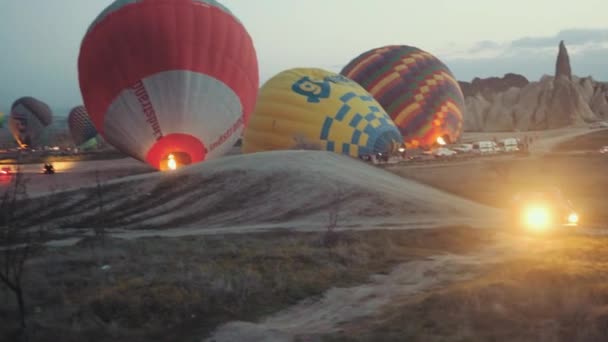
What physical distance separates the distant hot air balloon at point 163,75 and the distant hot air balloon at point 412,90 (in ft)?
63.5

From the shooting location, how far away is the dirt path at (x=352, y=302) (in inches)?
337

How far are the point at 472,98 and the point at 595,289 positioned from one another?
371ft

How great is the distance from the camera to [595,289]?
8.92m

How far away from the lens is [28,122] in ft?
280

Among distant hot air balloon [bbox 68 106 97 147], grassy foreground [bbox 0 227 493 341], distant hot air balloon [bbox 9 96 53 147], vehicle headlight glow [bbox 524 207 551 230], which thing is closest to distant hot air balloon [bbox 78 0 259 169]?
grassy foreground [bbox 0 227 493 341]

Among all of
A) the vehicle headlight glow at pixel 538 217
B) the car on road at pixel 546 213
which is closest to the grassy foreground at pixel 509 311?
the car on road at pixel 546 213

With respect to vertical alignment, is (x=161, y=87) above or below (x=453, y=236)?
above

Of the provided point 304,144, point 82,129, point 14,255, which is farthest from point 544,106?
point 14,255

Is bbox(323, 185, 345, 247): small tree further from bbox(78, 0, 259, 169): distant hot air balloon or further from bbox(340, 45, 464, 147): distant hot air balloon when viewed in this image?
bbox(340, 45, 464, 147): distant hot air balloon

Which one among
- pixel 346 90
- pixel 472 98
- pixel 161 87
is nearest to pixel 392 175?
pixel 346 90

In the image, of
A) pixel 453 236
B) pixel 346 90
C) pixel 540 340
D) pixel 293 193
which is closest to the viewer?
pixel 540 340

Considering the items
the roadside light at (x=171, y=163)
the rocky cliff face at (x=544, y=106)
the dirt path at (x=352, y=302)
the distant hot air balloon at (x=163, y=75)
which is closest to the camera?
the dirt path at (x=352, y=302)

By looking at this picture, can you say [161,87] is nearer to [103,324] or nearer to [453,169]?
[103,324]

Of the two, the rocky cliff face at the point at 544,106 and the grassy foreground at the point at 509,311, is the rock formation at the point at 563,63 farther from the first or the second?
the grassy foreground at the point at 509,311
